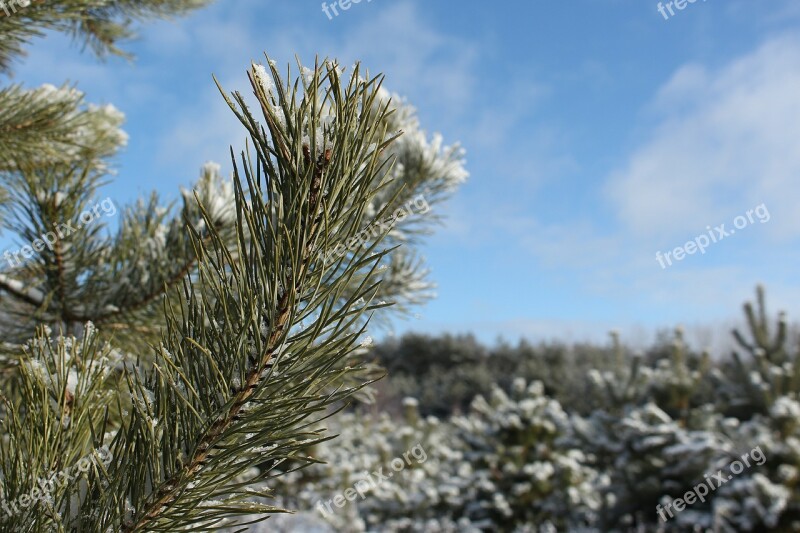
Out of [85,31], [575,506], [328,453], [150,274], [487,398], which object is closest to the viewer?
[150,274]

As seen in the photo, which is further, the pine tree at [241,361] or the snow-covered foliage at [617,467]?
the snow-covered foliage at [617,467]

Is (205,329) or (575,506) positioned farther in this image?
(575,506)

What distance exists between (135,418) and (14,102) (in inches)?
69.0

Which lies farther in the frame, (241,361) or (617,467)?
(617,467)

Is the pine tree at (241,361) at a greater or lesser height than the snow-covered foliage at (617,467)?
greater

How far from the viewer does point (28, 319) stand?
6.15 feet

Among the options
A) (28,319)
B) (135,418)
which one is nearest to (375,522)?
(28,319)

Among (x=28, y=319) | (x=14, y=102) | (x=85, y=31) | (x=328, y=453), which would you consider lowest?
(x=328, y=453)

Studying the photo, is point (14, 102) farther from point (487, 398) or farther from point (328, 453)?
point (487, 398)

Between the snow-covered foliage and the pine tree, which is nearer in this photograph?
the pine tree

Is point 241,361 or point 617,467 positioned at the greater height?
point 241,361

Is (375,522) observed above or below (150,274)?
below

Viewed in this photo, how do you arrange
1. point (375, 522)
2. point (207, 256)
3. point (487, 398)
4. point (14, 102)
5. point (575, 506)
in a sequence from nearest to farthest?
point (207, 256)
point (14, 102)
point (575, 506)
point (375, 522)
point (487, 398)

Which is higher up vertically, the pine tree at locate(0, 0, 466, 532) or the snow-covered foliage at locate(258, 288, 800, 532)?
the pine tree at locate(0, 0, 466, 532)
